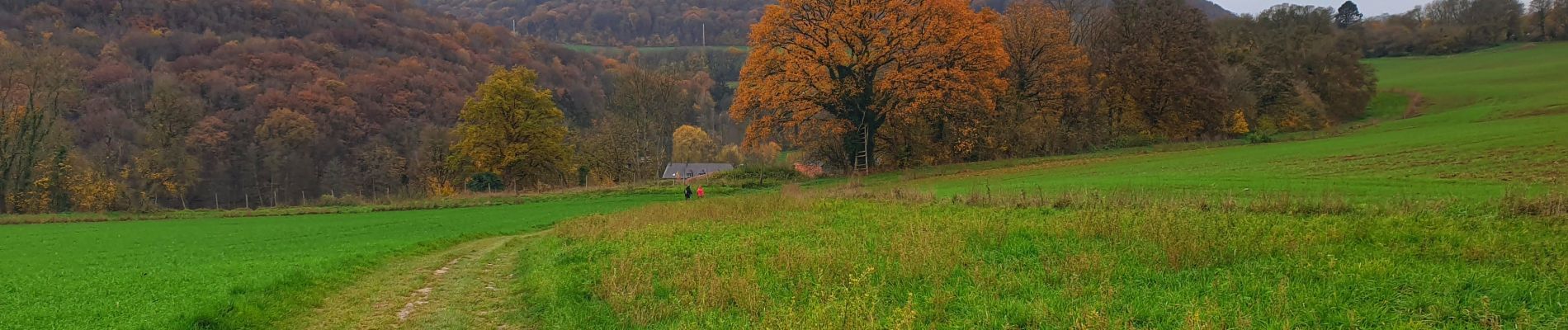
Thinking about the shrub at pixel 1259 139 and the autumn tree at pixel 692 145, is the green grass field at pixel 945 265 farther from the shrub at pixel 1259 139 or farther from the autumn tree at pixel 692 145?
the autumn tree at pixel 692 145

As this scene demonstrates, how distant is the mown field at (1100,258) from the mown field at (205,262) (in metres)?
3.42

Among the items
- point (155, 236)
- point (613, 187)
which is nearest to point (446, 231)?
point (155, 236)

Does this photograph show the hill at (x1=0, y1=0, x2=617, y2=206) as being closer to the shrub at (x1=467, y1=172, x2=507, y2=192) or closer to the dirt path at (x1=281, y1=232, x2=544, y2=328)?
the shrub at (x1=467, y1=172, x2=507, y2=192)

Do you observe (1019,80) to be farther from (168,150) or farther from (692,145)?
(168,150)

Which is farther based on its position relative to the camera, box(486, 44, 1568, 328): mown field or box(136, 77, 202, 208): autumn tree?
box(136, 77, 202, 208): autumn tree

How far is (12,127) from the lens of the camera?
4775 cm

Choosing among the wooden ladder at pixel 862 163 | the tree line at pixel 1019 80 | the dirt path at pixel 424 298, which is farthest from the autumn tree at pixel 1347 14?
the dirt path at pixel 424 298

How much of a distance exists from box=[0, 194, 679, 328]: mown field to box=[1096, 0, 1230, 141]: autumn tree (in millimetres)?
32457

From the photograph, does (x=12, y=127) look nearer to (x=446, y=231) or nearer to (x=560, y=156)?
(x=560, y=156)

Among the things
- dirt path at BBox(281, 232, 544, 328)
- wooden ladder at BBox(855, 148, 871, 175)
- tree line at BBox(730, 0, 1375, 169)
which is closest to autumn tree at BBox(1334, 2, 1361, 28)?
tree line at BBox(730, 0, 1375, 169)

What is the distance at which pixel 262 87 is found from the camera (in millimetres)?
93000

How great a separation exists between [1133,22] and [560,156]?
134 feet

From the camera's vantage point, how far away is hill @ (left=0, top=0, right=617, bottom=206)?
68.0 m

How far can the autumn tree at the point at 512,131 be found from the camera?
49.7 meters
